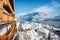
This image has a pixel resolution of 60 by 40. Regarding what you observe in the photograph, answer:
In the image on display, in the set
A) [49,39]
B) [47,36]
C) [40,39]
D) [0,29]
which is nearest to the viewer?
[0,29]

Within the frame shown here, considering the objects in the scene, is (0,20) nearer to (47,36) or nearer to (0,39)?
(0,39)

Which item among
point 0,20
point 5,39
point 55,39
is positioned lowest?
point 55,39

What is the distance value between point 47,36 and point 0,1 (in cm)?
927

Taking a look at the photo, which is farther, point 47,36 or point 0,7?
point 47,36

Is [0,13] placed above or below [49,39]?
above

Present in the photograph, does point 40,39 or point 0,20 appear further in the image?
point 40,39

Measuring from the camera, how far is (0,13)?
90 cm

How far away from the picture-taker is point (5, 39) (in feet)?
2.72

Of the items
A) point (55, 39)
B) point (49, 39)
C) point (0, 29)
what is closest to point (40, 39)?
point (49, 39)

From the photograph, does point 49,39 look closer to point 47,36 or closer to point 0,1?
point 47,36

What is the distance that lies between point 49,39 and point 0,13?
8662 millimetres

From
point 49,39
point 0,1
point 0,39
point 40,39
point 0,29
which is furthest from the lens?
point 49,39

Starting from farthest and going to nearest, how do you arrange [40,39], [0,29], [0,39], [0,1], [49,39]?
1. [49,39]
2. [40,39]
3. [0,29]
4. [0,1]
5. [0,39]

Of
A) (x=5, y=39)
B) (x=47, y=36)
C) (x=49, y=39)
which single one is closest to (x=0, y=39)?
(x=5, y=39)
